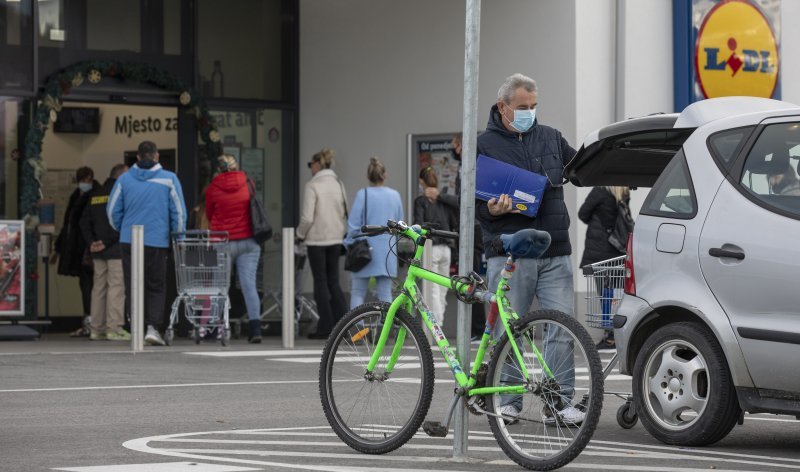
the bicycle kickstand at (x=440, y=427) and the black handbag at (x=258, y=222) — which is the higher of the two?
the black handbag at (x=258, y=222)

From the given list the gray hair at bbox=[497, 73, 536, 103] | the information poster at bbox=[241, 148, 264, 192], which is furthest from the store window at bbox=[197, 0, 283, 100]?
the gray hair at bbox=[497, 73, 536, 103]

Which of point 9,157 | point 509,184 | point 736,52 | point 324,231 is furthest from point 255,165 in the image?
point 509,184

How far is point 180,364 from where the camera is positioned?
45.3 feet

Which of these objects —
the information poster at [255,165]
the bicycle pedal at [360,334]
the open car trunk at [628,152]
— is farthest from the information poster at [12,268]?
the bicycle pedal at [360,334]

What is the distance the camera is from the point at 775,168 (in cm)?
778

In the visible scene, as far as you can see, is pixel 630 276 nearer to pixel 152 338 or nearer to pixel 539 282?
pixel 539 282

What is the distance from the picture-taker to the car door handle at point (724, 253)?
759 centimetres

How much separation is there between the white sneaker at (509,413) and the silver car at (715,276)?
1.29m

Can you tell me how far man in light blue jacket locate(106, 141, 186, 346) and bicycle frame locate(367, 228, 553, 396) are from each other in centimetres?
911

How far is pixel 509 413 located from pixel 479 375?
281mm

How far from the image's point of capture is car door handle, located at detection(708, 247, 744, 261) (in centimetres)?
759

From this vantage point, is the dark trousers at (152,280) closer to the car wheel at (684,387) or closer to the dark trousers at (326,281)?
the dark trousers at (326,281)

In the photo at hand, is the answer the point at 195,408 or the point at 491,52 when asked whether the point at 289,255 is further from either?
the point at 195,408

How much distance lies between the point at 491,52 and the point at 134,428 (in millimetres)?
Result: 10237
